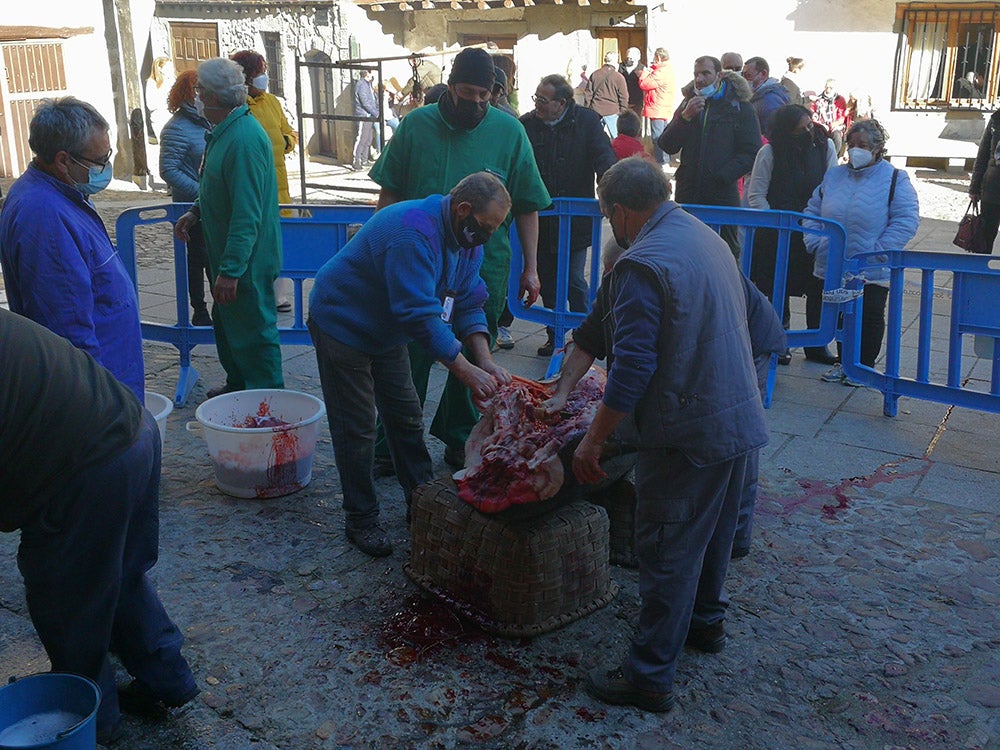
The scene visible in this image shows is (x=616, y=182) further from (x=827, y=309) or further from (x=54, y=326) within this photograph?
(x=827, y=309)

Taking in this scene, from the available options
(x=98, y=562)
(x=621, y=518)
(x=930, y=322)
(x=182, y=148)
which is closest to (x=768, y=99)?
(x=930, y=322)

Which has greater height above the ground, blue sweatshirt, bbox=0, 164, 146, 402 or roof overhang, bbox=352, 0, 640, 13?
roof overhang, bbox=352, 0, 640, 13

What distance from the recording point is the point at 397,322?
4.12 metres

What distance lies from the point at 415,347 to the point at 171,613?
1845mm

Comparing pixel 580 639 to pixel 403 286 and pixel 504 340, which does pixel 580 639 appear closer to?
pixel 403 286

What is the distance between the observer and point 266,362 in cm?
574

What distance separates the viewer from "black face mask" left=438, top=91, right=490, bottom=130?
16.5 feet

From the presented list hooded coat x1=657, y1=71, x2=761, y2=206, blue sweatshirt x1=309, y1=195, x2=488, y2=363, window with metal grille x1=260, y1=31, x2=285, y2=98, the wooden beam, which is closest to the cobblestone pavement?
blue sweatshirt x1=309, y1=195, x2=488, y2=363

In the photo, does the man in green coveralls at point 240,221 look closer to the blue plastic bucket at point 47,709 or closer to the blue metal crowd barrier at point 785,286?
the blue metal crowd barrier at point 785,286

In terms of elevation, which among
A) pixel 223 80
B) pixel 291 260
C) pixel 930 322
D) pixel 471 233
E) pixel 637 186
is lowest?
pixel 930 322

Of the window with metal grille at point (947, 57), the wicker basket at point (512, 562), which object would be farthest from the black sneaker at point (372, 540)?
the window with metal grille at point (947, 57)

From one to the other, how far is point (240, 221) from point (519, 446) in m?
2.34

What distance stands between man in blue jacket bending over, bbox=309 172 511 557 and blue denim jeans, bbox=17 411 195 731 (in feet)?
4.31

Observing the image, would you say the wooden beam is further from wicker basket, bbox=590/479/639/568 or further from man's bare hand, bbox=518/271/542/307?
wicker basket, bbox=590/479/639/568
